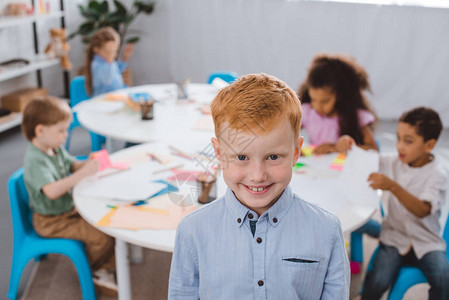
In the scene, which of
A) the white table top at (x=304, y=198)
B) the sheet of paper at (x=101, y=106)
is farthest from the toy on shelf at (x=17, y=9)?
the white table top at (x=304, y=198)

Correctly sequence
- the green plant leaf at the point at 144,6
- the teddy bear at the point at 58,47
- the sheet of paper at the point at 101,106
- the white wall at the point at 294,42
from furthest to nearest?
the green plant leaf at the point at 144,6, the teddy bear at the point at 58,47, the white wall at the point at 294,42, the sheet of paper at the point at 101,106

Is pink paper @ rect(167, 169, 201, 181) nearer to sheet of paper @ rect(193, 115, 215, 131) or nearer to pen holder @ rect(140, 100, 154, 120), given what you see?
sheet of paper @ rect(193, 115, 215, 131)

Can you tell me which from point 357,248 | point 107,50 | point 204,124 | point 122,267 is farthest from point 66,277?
point 107,50

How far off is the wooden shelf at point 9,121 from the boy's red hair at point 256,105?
358 cm

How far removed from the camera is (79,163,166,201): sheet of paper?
1672 mm

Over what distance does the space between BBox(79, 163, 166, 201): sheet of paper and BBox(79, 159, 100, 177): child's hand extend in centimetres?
3

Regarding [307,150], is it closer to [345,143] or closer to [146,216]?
[345,143]

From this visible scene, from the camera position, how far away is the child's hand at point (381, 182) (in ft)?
5.62

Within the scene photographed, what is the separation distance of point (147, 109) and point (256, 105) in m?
1.71

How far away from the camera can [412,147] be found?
184 centimetres

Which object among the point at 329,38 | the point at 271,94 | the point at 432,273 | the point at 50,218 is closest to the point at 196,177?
the point at 50,218

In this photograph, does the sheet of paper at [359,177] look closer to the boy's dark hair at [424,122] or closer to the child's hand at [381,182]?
the child's hand at [381,182]

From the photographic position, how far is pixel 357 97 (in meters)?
2.26

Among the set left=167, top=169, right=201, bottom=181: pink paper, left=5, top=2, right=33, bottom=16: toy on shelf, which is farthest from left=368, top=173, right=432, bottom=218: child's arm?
left=5, top=2, right=33, bottom=16: toy on shelf
